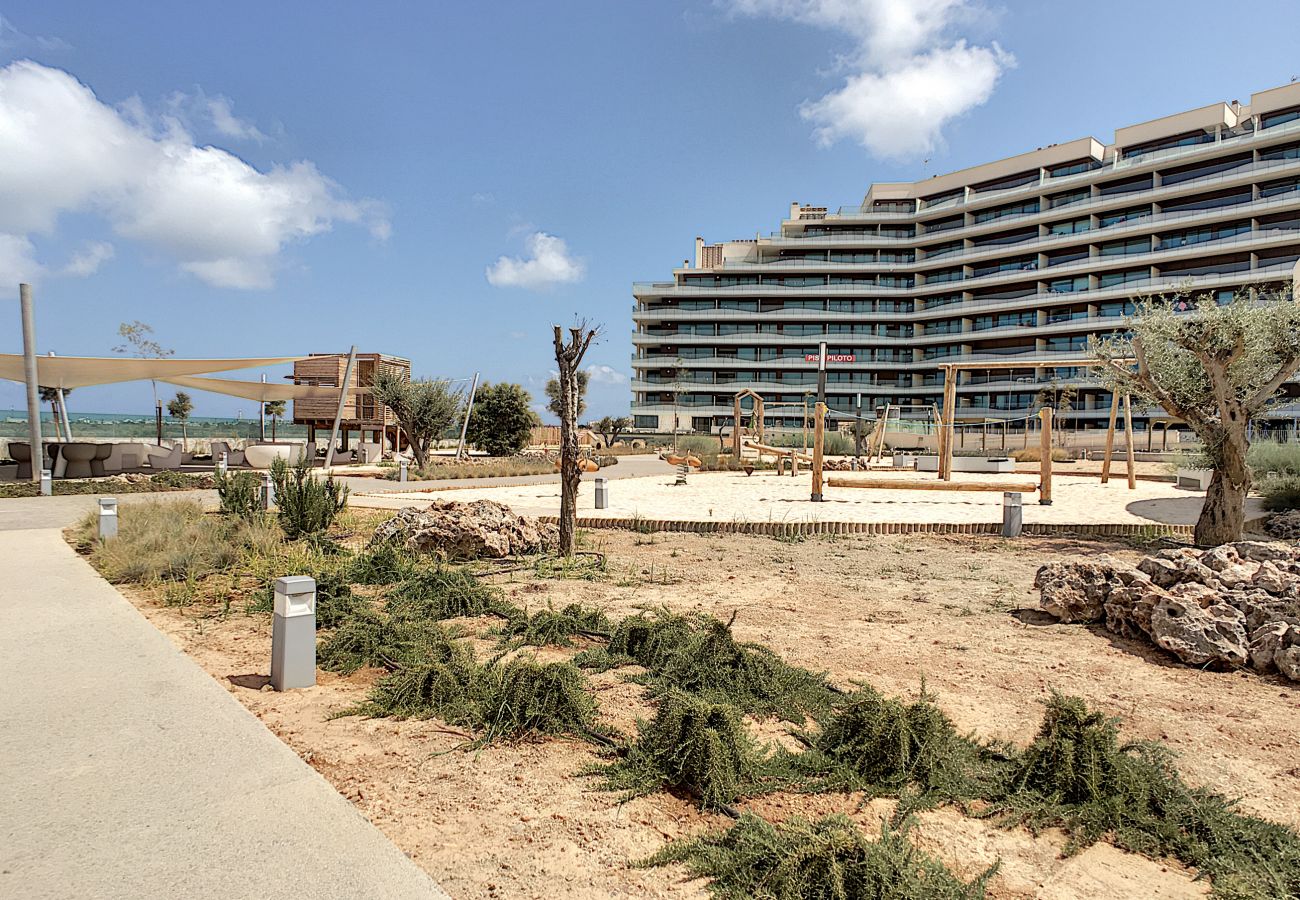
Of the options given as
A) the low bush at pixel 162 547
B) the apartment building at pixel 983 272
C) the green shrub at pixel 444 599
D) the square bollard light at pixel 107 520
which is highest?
the apartment building at pixel 983 272

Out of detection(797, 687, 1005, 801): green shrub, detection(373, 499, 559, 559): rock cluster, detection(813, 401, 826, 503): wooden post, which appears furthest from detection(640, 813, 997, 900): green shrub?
detection(813, 401, 826, 503): wooden post

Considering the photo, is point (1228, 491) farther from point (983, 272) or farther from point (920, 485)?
point (983, 272)

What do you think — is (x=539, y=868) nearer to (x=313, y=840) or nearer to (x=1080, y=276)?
(x=313, y=840)

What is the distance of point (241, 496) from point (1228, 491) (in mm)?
11611

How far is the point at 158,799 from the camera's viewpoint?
2650 millimetres

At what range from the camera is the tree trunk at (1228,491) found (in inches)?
333

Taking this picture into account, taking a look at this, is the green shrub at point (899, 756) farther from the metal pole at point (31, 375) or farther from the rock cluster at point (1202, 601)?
the metal pole at point (31, 375)

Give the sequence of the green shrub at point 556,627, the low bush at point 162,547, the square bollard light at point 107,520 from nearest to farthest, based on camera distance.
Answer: the green shrub at point 556,627 → the low bush at point 162,547 → the square bollard light at point 107,520

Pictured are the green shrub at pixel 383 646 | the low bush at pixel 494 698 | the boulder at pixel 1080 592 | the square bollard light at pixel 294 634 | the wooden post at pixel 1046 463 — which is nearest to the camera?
the low bush at pixel 494 698

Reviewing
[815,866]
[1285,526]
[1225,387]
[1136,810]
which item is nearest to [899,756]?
[1136,810]

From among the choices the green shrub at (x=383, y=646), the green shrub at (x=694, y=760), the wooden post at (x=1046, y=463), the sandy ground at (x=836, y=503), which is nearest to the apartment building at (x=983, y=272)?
the sandy ground at (x=836, y=503)

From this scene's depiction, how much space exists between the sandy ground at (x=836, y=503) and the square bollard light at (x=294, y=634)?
6741 millimetres

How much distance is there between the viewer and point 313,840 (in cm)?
240

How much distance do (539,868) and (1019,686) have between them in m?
2.93
